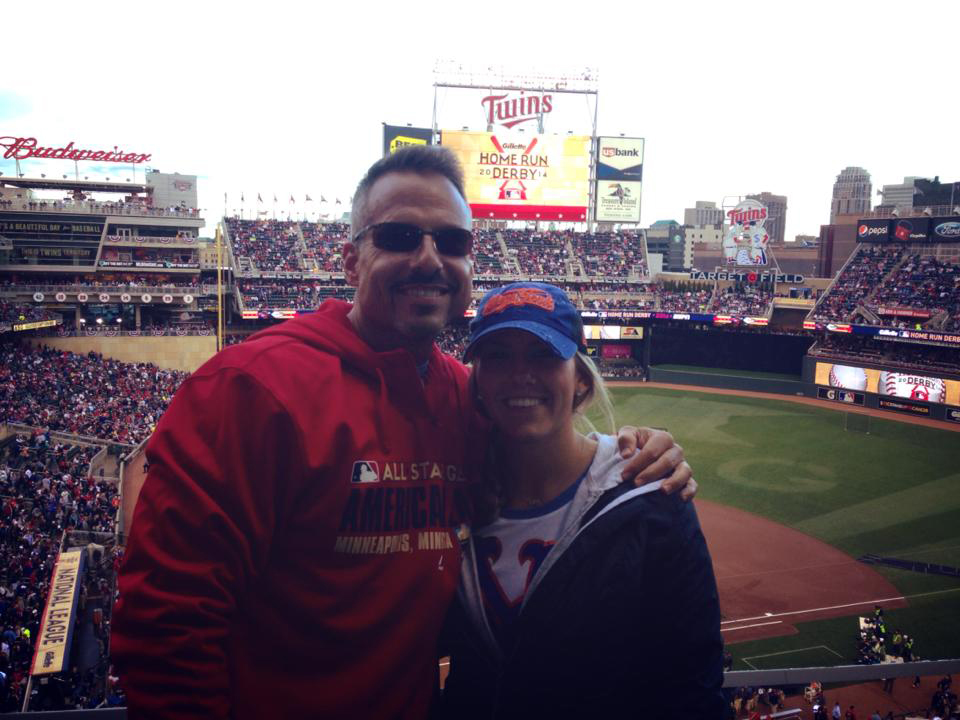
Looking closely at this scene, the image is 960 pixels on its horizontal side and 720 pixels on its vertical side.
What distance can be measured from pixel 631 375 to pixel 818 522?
83.3 feet

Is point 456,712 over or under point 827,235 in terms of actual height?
under

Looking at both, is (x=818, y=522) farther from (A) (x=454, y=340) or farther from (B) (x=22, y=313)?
(B) (x=22, y=313)

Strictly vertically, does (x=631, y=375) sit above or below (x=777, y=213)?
below

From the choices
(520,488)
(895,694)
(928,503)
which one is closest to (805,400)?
(928,503)

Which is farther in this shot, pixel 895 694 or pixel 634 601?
pixel 895 694

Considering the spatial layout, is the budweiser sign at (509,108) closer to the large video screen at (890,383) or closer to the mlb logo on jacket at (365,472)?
the large video screen at (890,383)

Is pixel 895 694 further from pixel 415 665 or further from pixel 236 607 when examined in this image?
pixel 236 607

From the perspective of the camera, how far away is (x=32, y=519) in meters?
17.4

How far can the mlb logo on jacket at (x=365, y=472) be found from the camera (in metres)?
2.69

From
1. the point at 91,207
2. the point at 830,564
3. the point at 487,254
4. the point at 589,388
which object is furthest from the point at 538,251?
the point at 589,388

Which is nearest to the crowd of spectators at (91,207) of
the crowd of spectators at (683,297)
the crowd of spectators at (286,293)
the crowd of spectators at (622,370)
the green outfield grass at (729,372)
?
the crowd of spectators at (286,293)

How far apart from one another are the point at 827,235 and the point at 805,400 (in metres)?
47.2

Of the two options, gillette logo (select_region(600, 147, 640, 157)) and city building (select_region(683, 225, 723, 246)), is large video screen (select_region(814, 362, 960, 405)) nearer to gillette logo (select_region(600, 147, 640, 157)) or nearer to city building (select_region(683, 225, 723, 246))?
gillette logo (select_region(600, 147, 640, 157))

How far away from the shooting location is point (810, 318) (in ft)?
143
